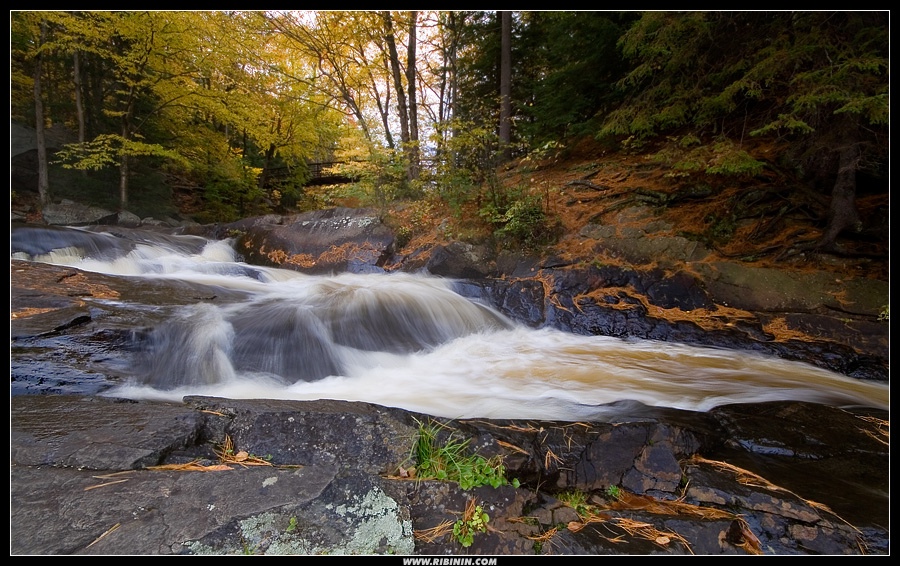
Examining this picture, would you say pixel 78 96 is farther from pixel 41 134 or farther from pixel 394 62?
pixel 394 62

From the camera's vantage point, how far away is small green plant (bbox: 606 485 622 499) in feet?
6.97

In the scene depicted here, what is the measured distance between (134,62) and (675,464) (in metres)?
14.9

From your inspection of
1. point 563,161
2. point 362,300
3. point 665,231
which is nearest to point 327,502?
point 362,300

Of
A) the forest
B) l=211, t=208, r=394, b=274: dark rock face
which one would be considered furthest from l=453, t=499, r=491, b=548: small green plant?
l=211, t=208, r=394, b=274: dark rock face

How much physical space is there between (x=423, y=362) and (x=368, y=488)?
10.0ft

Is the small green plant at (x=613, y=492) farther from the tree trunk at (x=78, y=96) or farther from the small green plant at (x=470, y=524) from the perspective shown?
the tree trunk at (x=78, y=96)

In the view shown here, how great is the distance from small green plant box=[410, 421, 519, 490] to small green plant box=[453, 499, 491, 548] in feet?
0.38

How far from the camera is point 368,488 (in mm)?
1698

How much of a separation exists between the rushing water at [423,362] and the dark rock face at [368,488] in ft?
2.21

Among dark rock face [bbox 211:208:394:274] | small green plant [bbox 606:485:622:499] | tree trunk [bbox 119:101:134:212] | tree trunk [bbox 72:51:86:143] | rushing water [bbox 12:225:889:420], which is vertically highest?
tree trunk [bbox 72:51:86:143]

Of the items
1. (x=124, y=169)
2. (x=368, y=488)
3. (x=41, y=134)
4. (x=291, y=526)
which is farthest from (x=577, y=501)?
(x=41, y=134)

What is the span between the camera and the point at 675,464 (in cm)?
231

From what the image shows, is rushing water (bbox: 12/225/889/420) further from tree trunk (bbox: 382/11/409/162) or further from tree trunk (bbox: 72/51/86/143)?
tree trunk (bbox: 72/51/86/143)

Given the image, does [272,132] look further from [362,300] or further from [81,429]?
[81,429]
